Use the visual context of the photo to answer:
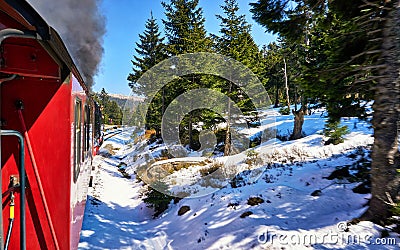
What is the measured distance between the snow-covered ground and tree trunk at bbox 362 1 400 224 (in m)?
0.51

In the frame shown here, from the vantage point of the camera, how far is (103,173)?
45.3 ft

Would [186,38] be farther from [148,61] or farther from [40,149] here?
[40,149]

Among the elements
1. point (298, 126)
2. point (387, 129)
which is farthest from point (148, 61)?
point (387, 129)

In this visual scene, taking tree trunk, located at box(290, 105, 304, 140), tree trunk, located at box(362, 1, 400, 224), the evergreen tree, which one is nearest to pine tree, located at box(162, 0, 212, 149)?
the evergreen tree

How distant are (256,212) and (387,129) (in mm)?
3176

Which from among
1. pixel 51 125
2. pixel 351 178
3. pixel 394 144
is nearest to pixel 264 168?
pixel 351 178

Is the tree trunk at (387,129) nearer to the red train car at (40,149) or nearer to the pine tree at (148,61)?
the red train car at (40,149)

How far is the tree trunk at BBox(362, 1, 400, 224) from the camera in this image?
3953 mm

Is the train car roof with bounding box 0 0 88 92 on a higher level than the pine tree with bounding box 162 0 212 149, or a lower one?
lower

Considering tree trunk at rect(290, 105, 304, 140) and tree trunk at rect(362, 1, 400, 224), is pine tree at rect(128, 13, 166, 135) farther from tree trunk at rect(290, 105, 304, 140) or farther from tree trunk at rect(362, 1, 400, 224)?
tree trunk at rect(362, 1, 400, 224)

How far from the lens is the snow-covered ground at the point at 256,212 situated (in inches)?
173

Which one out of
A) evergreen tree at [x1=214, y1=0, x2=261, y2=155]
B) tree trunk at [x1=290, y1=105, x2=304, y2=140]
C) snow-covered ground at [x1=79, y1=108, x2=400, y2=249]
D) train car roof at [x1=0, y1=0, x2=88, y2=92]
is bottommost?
snow-covered ground at [x1=79, y1=108, x2=400, y2=249]

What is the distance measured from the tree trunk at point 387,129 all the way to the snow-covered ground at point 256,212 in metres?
0.51

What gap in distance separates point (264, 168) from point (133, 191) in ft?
20.2
